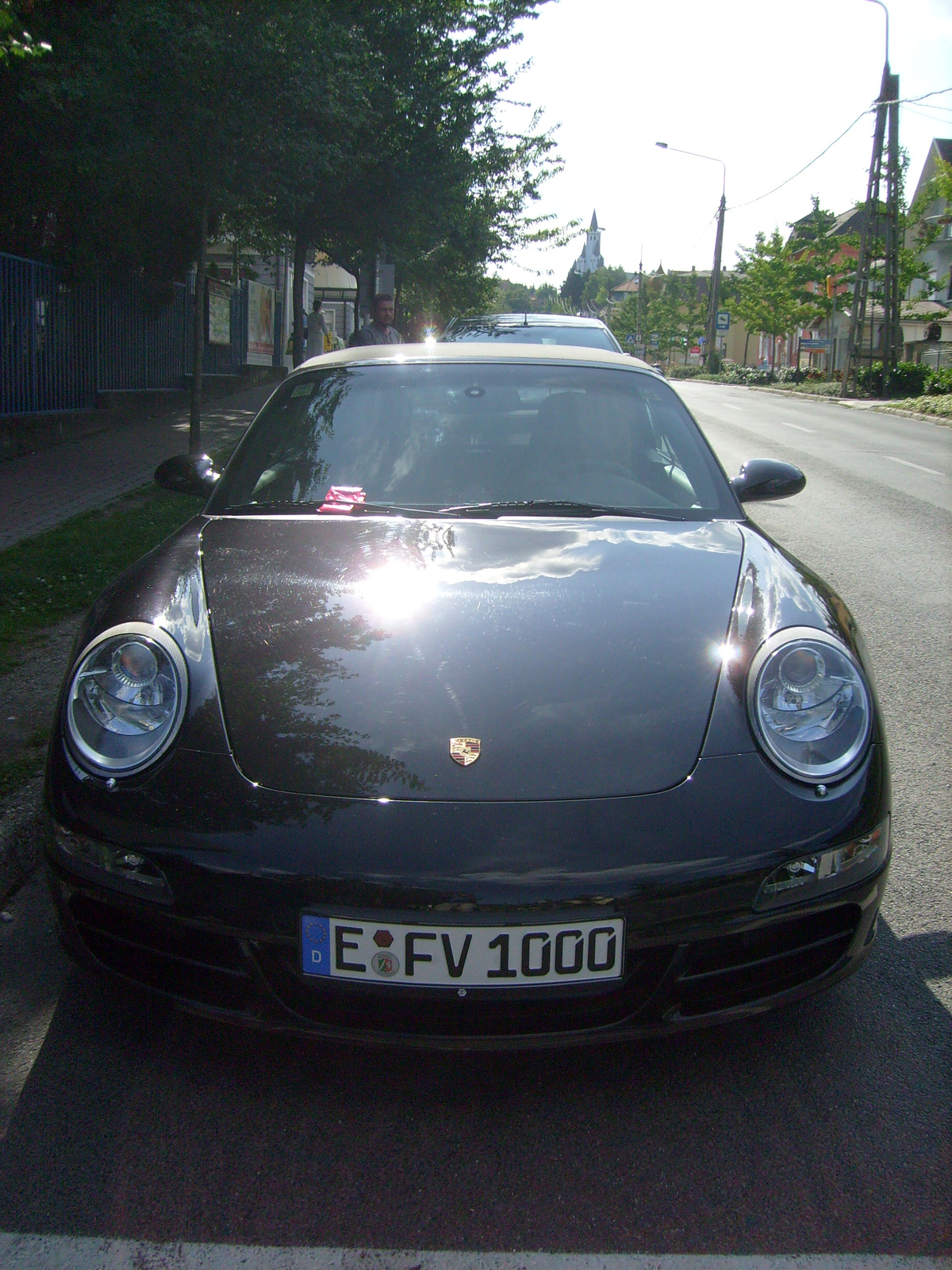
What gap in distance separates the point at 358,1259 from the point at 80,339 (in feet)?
42.9

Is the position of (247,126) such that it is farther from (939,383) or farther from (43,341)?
(939,383)

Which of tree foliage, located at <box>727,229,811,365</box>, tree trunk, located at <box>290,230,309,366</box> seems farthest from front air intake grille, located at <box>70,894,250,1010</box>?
tree foliage, located at <box>727,229,811,365</box>

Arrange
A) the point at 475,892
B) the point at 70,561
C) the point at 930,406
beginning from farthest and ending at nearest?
the point at 930,406 → the point at 70,561 → the point at 475,892

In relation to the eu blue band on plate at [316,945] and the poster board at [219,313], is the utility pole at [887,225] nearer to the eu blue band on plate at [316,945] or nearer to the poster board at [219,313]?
the poster board at [219,313]

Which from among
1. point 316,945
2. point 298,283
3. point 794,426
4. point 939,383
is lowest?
point 316,945

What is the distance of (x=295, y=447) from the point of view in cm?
329

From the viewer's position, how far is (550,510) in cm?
308

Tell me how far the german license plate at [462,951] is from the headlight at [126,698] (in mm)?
506

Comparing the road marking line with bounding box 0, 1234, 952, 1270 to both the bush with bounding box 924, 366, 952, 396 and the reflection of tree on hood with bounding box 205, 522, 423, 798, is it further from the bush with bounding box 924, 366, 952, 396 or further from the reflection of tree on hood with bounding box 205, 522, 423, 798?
the bush with bounding box 924, 366, 952, 396

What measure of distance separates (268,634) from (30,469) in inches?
341

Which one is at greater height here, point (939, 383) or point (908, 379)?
point (908, 379)

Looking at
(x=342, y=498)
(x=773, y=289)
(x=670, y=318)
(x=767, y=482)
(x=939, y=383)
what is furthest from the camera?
(x=670, y=318)

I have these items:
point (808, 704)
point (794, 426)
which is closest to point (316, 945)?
point (808, 704)

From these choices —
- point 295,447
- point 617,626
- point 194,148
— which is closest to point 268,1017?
point 617,626
